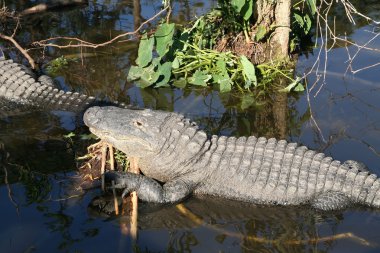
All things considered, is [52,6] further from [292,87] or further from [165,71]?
[292,87]

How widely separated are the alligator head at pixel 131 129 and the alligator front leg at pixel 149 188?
0.84ft

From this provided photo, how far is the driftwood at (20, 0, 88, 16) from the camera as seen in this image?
997cm

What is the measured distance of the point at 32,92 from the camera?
6688mm

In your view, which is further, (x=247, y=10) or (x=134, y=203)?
(x=247, y=10)

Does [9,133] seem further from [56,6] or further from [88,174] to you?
[56,6]

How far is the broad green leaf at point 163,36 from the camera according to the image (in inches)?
260

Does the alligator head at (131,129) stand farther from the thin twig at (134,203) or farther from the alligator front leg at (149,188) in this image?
the alligator front leg at (149,188)

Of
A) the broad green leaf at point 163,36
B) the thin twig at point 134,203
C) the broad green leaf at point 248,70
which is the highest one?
the broad green leaf at point 163,36

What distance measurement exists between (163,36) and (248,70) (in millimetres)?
1209

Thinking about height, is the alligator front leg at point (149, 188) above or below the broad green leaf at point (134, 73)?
below

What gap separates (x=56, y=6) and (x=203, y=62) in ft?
15.6

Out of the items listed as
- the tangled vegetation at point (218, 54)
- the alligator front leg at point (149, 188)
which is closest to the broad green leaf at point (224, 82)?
the tangled vegetation at point (218, 54)

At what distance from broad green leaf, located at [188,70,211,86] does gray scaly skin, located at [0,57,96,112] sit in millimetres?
1394

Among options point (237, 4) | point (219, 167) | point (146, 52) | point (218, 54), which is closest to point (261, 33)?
point (237, 4)
